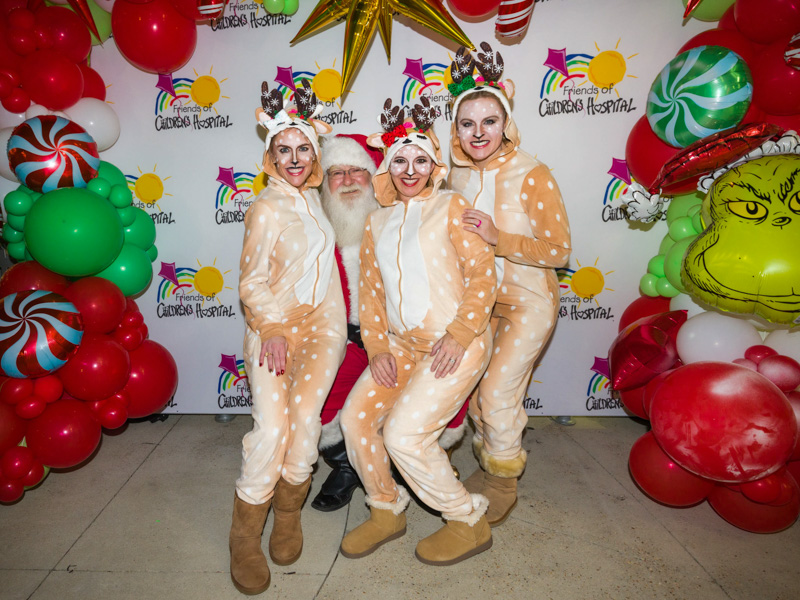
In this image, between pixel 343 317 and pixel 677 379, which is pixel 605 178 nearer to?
pixel 677 379

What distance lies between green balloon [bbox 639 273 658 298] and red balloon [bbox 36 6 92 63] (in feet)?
11.9

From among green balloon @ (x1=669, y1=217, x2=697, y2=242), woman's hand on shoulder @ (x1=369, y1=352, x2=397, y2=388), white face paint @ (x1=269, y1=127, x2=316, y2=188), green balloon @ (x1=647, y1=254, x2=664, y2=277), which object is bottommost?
woman's hand on shoulder @ (x1=369, y1=352, x2=397, y2=388)

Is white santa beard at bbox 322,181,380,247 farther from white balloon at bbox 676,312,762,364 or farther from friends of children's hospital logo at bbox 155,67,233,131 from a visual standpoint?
white balloon at bbox 676,312,762,364

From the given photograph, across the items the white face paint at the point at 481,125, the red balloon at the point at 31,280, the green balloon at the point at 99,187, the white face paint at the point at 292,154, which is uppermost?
the white face paint at the point at 481,125

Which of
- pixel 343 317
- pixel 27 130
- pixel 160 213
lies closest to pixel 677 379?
pixel 343 317

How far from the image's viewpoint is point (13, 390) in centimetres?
276

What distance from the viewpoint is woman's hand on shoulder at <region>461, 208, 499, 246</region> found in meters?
2.46

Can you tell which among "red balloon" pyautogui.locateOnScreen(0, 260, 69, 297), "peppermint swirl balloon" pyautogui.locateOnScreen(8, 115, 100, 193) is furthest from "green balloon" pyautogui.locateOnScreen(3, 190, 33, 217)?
"red balloon" pyautogui.locateOnScreen(0, 260, 69, 297)

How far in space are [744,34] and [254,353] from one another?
2972 millimetres

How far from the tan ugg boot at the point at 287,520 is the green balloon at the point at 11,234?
2.18 metres

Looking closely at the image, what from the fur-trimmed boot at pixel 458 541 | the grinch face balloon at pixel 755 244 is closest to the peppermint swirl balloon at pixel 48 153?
the fur-trimmed boot at pixel 458 541

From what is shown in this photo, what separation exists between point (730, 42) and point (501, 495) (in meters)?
2.62

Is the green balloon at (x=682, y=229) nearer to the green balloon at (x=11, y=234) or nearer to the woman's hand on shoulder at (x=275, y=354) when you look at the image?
the woman's hand on shoulder at (x=275, y=354)

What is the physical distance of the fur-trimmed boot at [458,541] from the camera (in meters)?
2.46
